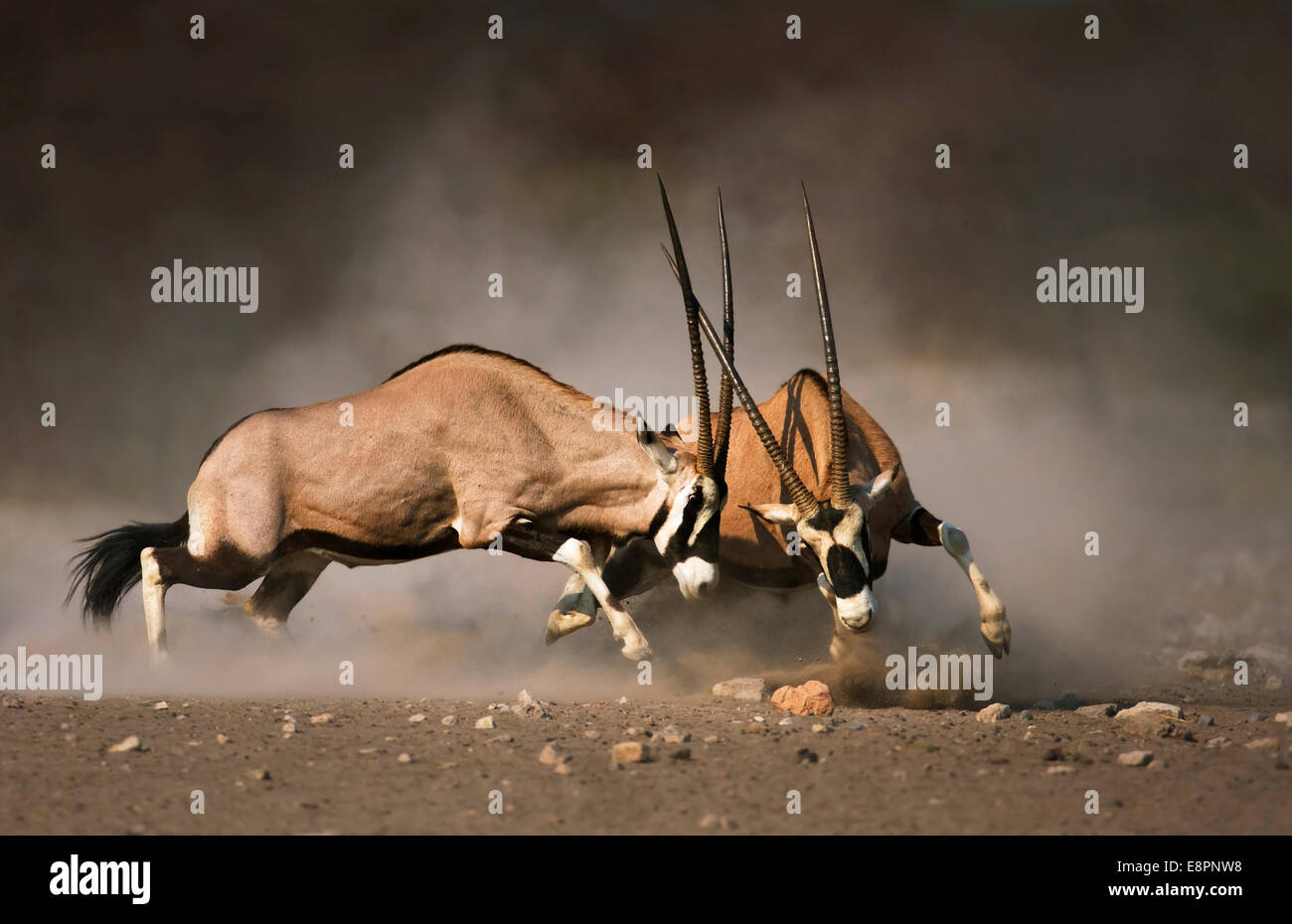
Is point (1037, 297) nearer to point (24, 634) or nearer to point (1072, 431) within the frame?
point (1072, 431)

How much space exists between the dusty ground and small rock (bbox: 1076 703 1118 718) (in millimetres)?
250

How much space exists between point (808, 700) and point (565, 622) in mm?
2086

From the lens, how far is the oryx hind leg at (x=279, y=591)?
9711 mm

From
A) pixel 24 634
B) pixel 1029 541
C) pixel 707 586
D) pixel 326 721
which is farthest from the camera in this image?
pixel 1029 541

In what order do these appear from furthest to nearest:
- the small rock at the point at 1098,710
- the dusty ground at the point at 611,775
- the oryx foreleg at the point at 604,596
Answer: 1. the oryx foreleg at the point at 604,596
2. the small rock at the point at 1098,710
3. the dusty ground at the point at 611,775

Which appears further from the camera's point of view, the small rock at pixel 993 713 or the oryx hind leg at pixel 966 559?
the oryx hind leg at pixel 966 559

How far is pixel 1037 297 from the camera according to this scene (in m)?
17.5

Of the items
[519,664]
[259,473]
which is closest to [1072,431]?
[519,664]

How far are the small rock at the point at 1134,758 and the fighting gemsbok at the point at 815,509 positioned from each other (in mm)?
1987

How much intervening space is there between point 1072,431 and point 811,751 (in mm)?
11390

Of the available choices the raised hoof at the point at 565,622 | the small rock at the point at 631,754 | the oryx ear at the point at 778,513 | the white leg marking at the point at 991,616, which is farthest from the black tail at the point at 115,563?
the white leg marking at the point at 991,616

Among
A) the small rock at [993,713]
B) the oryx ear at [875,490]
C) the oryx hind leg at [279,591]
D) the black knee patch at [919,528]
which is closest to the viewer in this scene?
the small rock at [993,713]

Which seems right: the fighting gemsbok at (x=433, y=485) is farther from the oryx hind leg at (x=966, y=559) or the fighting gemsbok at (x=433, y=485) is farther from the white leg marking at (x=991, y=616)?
the white leg marking at (x=991, y=616)
